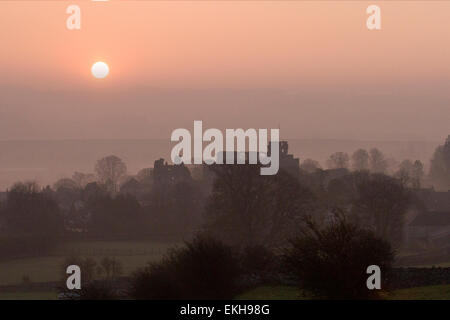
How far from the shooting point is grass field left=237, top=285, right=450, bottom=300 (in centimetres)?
2903

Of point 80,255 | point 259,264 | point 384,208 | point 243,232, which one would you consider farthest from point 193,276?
point 80,255

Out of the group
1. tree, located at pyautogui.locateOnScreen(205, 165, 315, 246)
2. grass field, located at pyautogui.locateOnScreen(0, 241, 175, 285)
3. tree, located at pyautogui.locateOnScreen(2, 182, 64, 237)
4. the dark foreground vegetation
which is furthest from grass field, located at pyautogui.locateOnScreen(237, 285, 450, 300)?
tree, located at pyautogui.locateOnScreen(2, 182, 64, 237)

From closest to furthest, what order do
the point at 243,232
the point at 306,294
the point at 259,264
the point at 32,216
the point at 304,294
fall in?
the point at 304,294 → the point at 306,294 → the point at 259,264 → the point at 243,232 → the point at 32,216

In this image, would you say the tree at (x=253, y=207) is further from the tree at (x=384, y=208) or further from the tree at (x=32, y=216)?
the tree at (x=32, y=216)

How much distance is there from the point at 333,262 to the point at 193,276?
6.02 meters

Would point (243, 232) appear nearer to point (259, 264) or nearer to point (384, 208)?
point (384, 208)

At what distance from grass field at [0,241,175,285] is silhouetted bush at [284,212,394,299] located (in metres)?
37.4

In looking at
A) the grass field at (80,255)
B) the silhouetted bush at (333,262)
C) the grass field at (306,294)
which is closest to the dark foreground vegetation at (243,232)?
the silhouetted bush at (333,262)

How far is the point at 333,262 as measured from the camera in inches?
1090

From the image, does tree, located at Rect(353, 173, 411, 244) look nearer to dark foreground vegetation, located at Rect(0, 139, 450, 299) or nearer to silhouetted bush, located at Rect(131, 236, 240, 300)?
dark foreground vegetation, located at Rect(0, 139, 450, 299)

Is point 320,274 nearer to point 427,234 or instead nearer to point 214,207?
point 214,207

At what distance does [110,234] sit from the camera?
3745 inches
